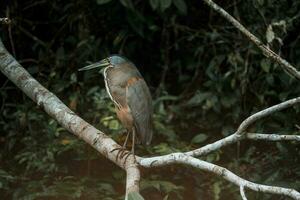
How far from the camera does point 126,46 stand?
5797 millimetres

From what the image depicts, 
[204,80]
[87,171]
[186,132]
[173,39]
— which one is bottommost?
[87,171]

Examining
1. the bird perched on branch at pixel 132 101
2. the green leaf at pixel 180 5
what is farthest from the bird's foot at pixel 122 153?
the green leaf at pixel 180 5

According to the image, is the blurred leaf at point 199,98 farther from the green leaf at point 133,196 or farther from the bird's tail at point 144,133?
the green leaf at point 133,196

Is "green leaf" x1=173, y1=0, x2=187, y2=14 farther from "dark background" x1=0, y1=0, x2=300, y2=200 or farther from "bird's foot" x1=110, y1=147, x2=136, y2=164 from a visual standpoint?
→ "bird's foot" x1=110, y1=147, x2=136, y2=164

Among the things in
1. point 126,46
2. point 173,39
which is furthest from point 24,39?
point 173,39

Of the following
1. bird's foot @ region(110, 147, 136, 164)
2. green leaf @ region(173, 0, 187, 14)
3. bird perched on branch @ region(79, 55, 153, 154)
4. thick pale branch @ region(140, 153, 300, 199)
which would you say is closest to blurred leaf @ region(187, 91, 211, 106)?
green leaf @ region(173, 0, 187, 14)

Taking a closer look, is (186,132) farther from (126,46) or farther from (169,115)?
(126,46)

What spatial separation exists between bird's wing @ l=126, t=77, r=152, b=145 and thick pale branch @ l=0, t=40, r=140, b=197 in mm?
288

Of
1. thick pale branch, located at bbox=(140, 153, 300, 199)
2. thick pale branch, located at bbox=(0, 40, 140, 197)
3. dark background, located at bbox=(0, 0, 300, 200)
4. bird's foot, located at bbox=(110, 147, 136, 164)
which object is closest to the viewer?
thick pale branch, located at bbox=(140, 153, 300, 199)

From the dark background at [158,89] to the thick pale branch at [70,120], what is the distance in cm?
60

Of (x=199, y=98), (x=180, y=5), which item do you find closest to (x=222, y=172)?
(x=199, y=98)

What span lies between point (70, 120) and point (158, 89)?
1688 mm

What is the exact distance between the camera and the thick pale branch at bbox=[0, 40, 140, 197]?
11.5 feet

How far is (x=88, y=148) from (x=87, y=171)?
0.65 feet
